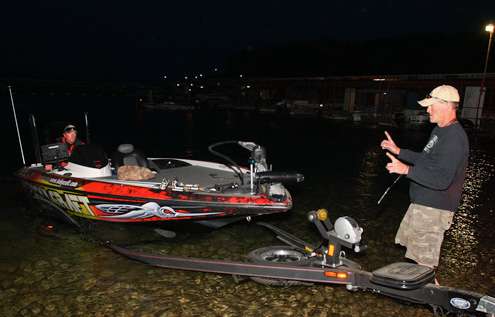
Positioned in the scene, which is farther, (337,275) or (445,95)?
(337,275)

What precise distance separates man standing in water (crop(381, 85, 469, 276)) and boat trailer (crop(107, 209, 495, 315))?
0.35 metres

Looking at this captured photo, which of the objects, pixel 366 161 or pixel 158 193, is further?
pixel 366 161

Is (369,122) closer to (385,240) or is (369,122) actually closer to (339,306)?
(385,240)

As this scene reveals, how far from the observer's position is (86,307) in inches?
187

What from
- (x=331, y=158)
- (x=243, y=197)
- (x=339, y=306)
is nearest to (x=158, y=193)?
(x=243, y=197)

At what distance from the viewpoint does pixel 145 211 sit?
616 cm

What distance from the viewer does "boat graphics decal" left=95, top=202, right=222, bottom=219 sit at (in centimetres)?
606

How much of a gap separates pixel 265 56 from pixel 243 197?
317 ft

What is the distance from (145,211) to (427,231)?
4.43 meters

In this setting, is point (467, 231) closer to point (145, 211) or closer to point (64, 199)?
point (145, 211)

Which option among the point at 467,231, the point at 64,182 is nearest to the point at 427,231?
the point at 467,231

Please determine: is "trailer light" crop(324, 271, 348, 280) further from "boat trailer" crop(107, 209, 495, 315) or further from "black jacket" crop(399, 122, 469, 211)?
"black jacket" crop(399, 122, 469, 211)

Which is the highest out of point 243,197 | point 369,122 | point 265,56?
point 265,56

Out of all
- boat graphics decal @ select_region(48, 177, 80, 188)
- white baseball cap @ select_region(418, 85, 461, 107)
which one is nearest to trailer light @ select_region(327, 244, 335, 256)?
white baseball cap @ select_region(418, 85, 461, 107)
